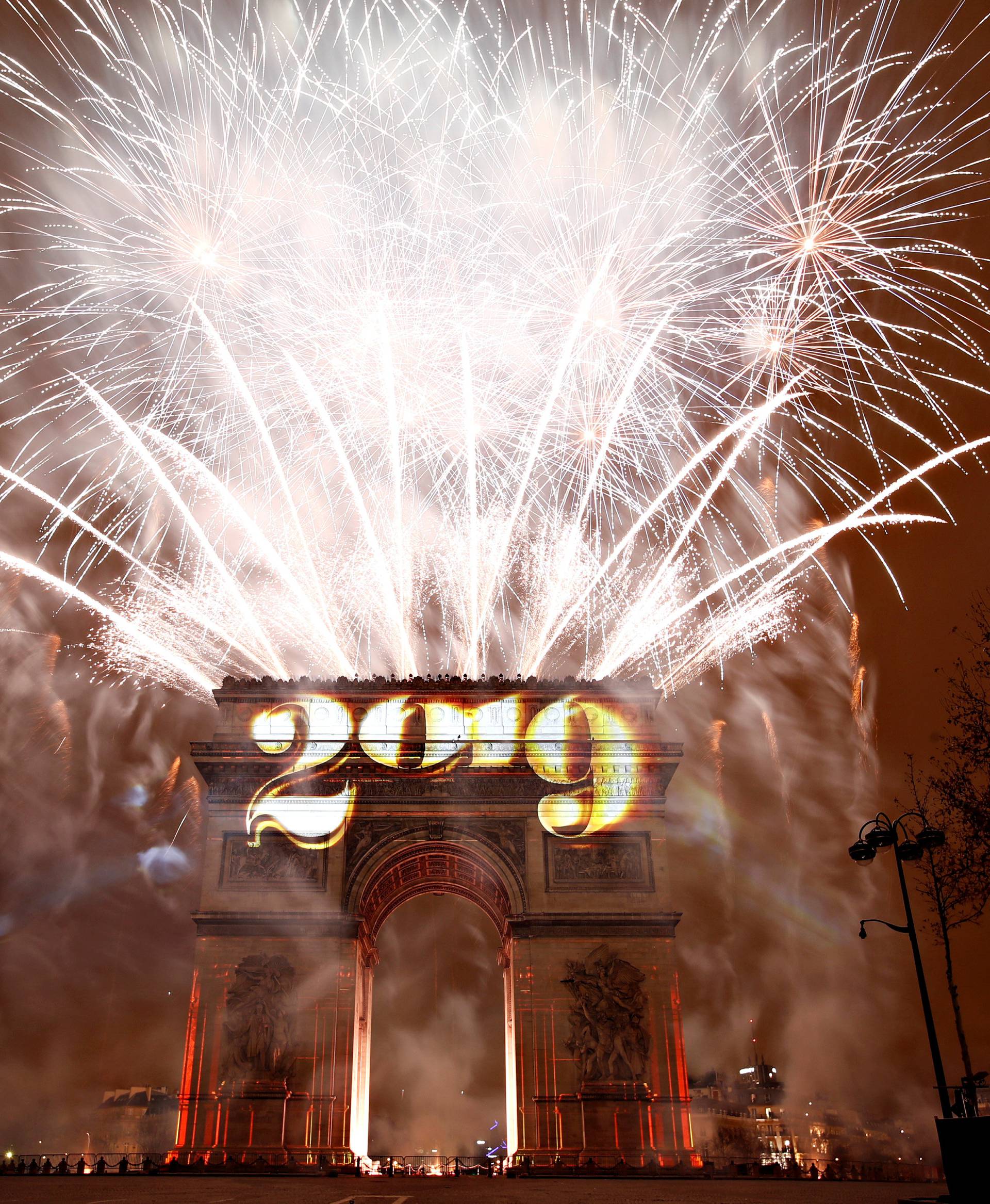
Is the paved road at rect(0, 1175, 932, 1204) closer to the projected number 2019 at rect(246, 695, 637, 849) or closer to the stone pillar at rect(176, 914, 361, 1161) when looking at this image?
the stone pillar at rect(176, 914, 361, 1161)

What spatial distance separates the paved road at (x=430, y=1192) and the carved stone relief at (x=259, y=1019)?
12.6ft

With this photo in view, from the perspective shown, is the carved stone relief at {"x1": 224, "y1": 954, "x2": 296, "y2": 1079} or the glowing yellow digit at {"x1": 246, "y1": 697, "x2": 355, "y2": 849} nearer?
the carved stone relief at {"x1": 224, "y1": 954, "x2": 296, "y2": 1079}

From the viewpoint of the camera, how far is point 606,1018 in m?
27.9

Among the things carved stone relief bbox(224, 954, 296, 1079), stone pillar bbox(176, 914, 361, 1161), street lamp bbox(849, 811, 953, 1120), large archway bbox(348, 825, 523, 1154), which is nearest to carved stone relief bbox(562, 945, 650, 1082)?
large archway bbox(348, 825, 523, 1154)

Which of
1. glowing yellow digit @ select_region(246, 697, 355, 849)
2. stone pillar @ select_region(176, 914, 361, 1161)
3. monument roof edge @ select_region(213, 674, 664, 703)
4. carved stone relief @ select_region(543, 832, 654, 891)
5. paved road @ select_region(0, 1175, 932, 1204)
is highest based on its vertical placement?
monument roof edge @ select_region(213, 674, 664, 703)

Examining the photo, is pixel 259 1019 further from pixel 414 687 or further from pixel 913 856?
pixel 913 856

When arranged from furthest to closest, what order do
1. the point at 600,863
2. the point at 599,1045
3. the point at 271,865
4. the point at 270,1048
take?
1. the point at 600,863
2. the point at 271,865
3. the point at 599,1045
4. the point at 270,1048

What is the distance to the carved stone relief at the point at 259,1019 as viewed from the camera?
88.6ft

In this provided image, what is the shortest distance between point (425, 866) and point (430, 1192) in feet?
51.6

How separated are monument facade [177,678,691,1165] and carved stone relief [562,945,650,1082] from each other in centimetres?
5

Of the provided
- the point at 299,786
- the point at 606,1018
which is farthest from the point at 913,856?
the point at 299,786

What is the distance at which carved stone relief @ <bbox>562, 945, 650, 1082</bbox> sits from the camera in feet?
89.9

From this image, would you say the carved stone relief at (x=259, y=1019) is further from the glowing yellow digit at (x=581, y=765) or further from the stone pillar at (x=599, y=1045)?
the glowing yellow digit at (x=581, y=765)

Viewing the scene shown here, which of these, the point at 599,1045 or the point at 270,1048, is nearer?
the point at 270,1048
